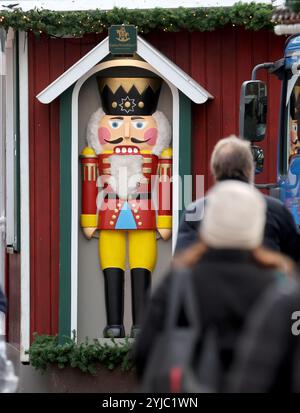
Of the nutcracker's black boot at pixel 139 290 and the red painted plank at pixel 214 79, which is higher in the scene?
the red painted plank at pixel 214 79

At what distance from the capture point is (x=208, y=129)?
40.6 ft

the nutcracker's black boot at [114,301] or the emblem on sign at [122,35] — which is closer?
the emblem on sign at [122,35]

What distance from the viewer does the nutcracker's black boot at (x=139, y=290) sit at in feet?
40.2

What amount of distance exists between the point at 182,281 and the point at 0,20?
7151 millimetres

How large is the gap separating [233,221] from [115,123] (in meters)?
6.77

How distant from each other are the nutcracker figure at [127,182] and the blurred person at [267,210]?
370cm

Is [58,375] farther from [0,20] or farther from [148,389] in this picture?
[148,389]

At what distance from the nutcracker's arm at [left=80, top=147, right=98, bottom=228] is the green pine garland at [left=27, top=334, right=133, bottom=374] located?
106 centimetres

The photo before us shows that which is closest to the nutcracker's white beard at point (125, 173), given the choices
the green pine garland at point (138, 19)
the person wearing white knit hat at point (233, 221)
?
A: the green pine garland at point (138, 19)

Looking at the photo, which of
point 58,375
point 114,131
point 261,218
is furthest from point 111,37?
point 261,218

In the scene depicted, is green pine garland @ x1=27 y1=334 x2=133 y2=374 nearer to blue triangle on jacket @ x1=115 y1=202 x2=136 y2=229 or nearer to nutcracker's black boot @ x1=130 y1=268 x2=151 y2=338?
nutcracker's black boot @ x1=130 y1=268 x2=151 y2=338

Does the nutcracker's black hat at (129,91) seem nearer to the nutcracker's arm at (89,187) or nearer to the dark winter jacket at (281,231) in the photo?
the nutcracker's arm at (89,187)
